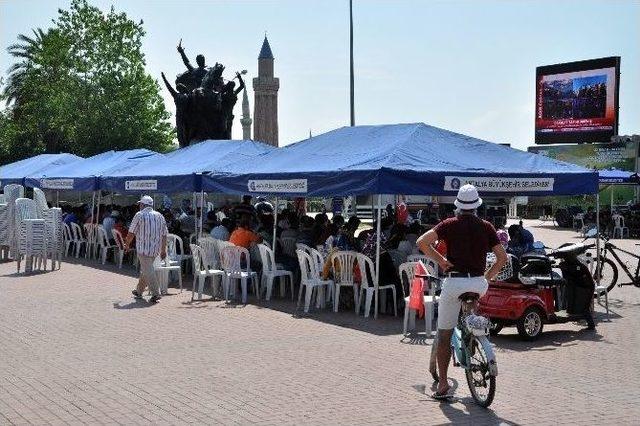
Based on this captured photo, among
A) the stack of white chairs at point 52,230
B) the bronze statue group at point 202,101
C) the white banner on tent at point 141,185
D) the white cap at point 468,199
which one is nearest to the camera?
the white cap at point 468,199

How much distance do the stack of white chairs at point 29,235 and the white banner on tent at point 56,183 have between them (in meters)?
4.42

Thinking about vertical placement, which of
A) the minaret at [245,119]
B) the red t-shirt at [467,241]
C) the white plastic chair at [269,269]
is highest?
the minaret at [245,119]

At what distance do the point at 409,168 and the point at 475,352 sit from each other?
476cm

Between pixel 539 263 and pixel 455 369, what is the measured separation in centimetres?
254

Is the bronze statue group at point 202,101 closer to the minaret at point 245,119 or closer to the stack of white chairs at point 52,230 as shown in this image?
the stack of white chairs at point 52,230

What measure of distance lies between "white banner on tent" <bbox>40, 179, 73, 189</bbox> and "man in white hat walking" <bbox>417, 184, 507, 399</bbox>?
1750cm

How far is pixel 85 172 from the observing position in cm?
2230

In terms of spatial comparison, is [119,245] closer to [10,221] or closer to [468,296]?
[10,221]

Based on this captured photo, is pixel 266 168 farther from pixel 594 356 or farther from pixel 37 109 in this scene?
pixel 37 109

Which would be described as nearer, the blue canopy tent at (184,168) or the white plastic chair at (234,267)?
the white plastic chair at (234,267)

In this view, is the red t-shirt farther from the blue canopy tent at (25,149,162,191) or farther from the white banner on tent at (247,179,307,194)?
the blue canopy tent at (25,149,162,191)

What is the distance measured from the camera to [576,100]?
49.4m

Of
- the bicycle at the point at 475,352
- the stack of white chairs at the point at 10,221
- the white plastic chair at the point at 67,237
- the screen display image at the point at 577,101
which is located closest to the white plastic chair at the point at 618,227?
the screen display image at the point at 577,101

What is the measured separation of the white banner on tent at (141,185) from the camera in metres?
17.3
